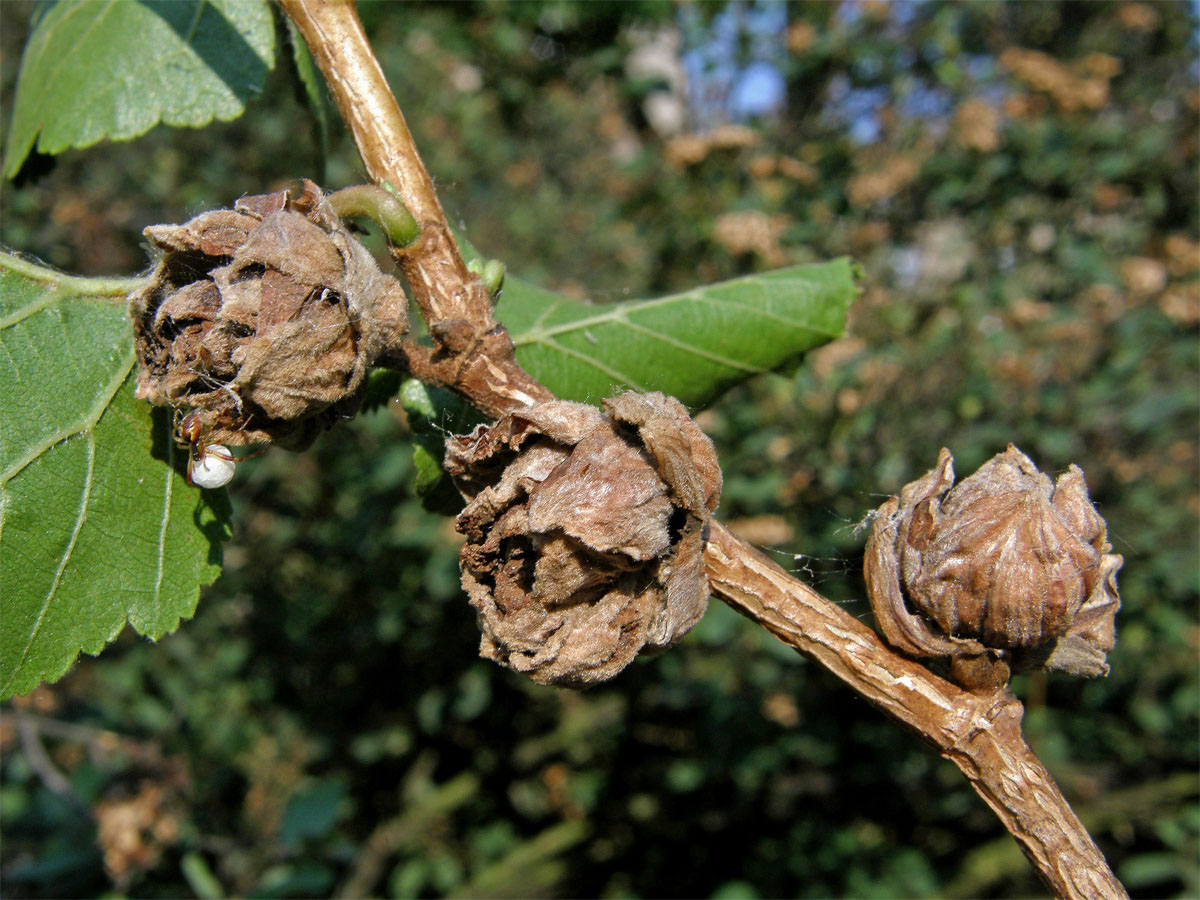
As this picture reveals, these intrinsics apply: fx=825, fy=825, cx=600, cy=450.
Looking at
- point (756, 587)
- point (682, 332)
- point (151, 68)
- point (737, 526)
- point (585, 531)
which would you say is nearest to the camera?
point (585, 531)

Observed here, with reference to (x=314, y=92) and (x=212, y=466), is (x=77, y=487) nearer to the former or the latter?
(x=212, y=466)

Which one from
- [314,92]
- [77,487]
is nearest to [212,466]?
[77,487]

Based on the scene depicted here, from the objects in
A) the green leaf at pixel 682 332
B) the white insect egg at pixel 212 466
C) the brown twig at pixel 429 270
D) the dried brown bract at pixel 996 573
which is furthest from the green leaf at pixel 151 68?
the dried brown bract at pixel 996 573

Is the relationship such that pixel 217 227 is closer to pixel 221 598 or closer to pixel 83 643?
pixel 83 643

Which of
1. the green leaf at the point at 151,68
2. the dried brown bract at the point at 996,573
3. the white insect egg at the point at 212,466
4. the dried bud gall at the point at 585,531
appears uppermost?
the green leaf at the point at 151,68

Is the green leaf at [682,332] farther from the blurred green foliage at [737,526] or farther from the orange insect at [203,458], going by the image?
the blurred green foliage at [737,526]
